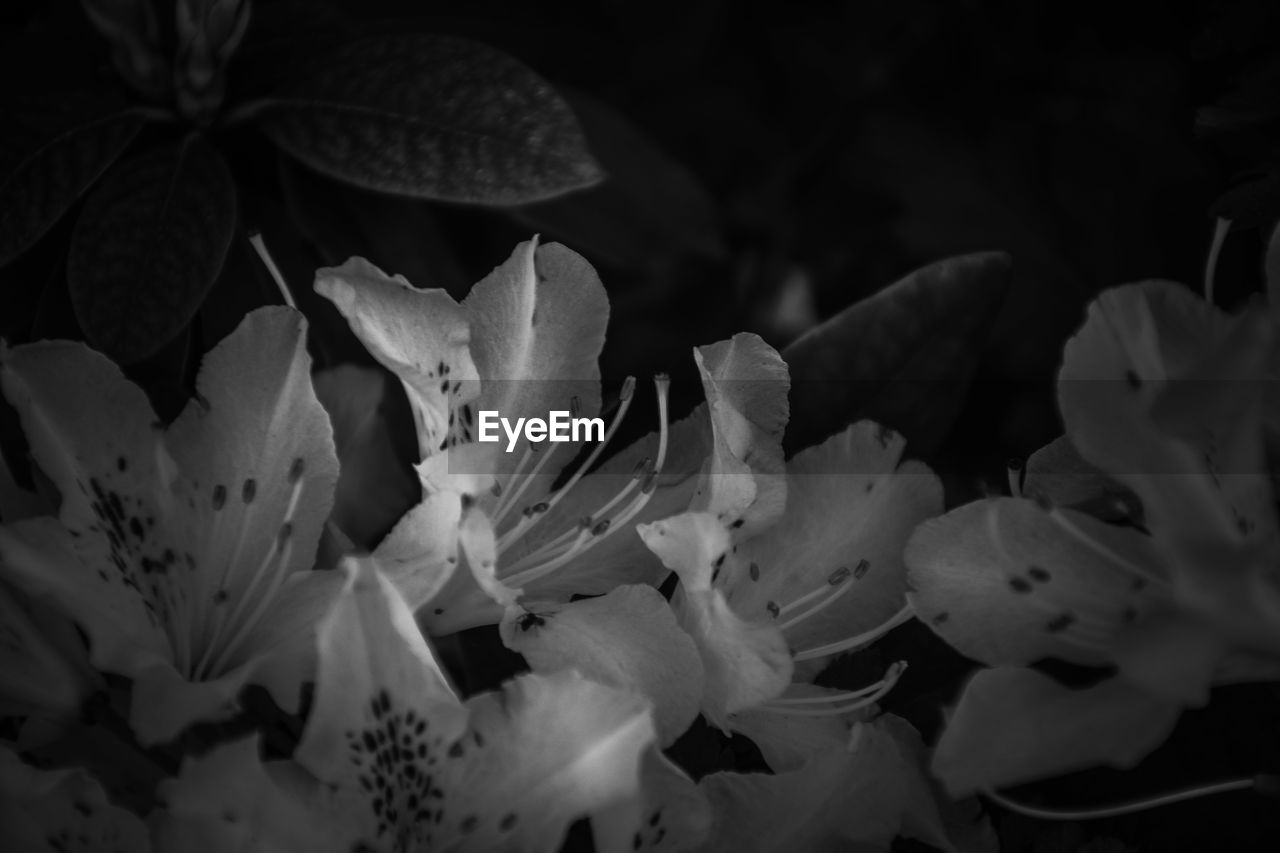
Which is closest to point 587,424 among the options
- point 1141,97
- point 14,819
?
point 14,819

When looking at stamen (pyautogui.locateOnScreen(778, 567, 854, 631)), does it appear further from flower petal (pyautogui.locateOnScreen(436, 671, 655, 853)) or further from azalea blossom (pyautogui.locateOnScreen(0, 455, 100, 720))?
azalea blossom (pyautogui.locateOnScreen(0, 455, 100, 720))

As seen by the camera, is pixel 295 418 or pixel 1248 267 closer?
pixel 295 418

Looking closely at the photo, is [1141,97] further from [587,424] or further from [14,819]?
[14,819]

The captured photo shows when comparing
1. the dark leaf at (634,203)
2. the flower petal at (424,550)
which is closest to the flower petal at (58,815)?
the flower petal at (424,550)

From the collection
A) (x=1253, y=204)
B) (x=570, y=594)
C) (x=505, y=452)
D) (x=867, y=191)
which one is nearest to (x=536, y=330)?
(x=505, y=452)

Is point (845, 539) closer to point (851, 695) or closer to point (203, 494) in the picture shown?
point (851, 695)

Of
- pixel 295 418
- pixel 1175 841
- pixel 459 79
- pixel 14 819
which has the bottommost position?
pixel 1175 841
